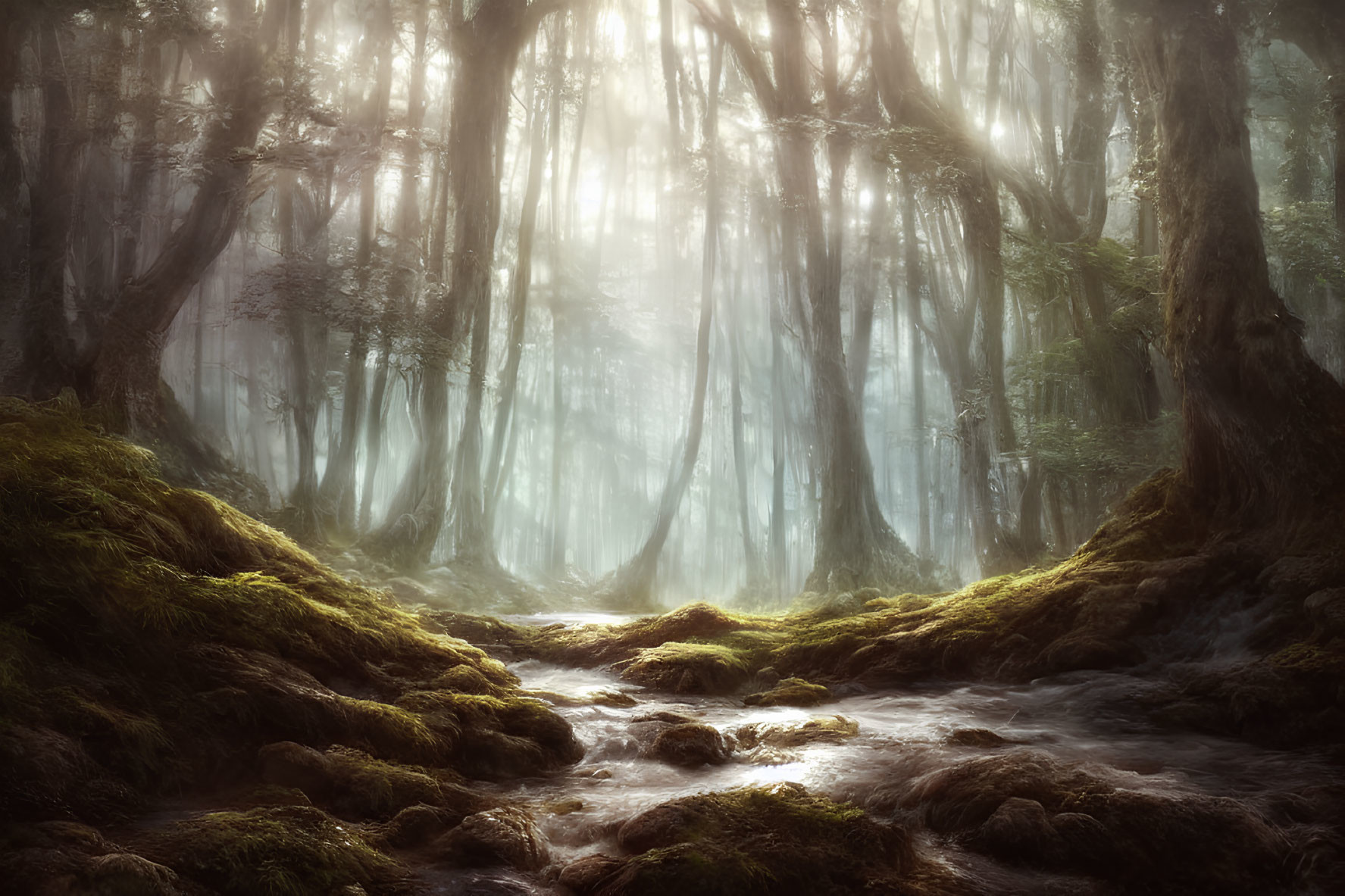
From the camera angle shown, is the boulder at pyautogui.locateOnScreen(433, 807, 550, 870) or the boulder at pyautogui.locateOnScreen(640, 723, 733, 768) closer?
the boulder at pyautogui.locateOnScreen(433, 807, 550, 870)

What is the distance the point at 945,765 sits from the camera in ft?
12.2

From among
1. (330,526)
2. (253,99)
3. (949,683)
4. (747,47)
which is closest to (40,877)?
(949,683)

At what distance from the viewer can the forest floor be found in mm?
2650

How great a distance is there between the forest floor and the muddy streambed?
21mm

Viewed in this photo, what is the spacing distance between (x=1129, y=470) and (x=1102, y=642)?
6322 mm

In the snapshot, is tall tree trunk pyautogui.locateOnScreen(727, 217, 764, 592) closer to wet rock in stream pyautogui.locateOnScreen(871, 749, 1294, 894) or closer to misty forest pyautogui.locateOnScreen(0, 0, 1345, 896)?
misty forest pyautogui.locateOnScreen(0, 0, 1345, 896)

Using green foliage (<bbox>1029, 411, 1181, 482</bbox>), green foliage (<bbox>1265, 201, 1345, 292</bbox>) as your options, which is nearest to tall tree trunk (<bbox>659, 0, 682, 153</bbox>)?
green foliage (<bbox>1029, 411, 1181, 482</bbox>)

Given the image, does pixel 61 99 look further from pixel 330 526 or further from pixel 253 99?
pixel 330 526

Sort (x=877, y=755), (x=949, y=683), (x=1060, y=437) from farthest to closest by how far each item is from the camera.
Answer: (x=1060, y=437), (x=949, y=683), (x=877, y=755)

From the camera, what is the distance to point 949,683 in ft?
19.0

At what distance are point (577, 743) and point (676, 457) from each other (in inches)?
472

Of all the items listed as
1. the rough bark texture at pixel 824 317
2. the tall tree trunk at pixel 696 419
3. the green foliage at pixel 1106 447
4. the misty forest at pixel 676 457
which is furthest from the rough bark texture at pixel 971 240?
the tall tree trunk at pixel 696 419

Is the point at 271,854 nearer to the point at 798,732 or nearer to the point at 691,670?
the point at 798,732

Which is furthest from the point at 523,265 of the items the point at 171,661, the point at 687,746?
the point at 171,661
